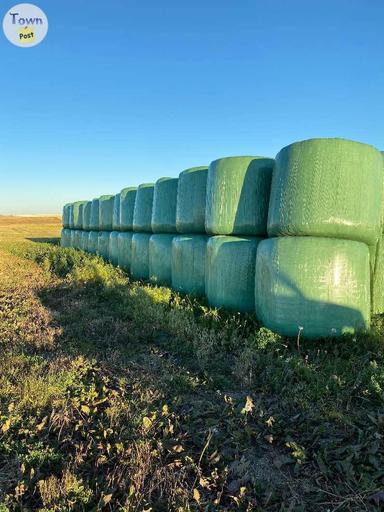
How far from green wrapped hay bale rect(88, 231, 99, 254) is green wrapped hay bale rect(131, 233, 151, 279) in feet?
16.4

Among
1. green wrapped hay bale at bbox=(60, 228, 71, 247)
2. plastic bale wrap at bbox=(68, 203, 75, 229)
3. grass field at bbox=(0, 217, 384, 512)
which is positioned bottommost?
grass field at bbox=(0, 217, 384, 512)

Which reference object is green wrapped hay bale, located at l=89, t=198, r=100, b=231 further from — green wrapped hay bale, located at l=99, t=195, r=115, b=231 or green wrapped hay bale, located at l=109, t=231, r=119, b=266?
green wrapped hay bale, located at l=109, t=231, r=119, b=266

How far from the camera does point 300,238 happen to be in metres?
3.81

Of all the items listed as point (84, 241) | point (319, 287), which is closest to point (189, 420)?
point (319, 287)

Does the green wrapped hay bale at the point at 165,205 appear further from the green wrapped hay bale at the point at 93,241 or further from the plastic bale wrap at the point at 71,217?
the plastic bale wrap at the point at 71,217

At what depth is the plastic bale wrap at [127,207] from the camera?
956cm

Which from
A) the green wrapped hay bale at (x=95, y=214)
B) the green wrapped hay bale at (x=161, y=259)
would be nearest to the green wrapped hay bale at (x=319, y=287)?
the green wrapped hay bale at (x=161, y=259)

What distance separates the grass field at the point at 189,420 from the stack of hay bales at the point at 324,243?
0.25 m

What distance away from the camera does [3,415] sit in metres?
2.44

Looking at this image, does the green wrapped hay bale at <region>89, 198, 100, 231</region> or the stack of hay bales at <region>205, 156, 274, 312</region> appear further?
the green wrapped hay bale at <region>89, 198, 100, 231</region>

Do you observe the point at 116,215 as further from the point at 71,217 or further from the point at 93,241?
the point at 71,217

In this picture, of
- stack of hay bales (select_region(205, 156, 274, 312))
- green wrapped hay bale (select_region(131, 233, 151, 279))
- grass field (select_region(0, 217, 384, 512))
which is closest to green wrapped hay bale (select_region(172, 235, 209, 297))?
stack of hay bales (select_region(205, 156, 274, 312))

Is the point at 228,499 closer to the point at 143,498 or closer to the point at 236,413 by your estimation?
the point at 143,498

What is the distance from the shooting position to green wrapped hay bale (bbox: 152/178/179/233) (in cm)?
709
